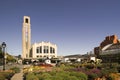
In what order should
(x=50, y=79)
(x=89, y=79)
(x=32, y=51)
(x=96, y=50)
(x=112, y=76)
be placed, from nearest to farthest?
(x=50, y=79)
(x=112, y=76)
(x=89, y=79)
(x=96, y=50)
(x=32, y=51)

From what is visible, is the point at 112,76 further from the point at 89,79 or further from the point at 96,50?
the point at 96,50

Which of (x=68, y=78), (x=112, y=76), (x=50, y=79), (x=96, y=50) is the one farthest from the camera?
(x=96, y=50)

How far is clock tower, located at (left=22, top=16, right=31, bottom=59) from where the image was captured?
13500 cm

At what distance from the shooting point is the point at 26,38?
450ft

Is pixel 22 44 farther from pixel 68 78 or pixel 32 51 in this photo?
pixel 68 78

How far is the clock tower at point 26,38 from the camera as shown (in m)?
135

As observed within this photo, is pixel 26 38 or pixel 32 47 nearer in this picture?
pixel 32 47

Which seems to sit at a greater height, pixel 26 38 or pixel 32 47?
pixel 26 38

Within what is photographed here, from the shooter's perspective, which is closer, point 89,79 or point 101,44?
point 89,79

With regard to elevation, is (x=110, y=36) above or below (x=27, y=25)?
below

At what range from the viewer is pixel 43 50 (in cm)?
13212

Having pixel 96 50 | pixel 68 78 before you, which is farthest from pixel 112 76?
pixel 96 50

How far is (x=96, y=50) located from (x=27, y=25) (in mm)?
46697

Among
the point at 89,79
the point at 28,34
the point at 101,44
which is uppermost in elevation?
the point at 28,34
